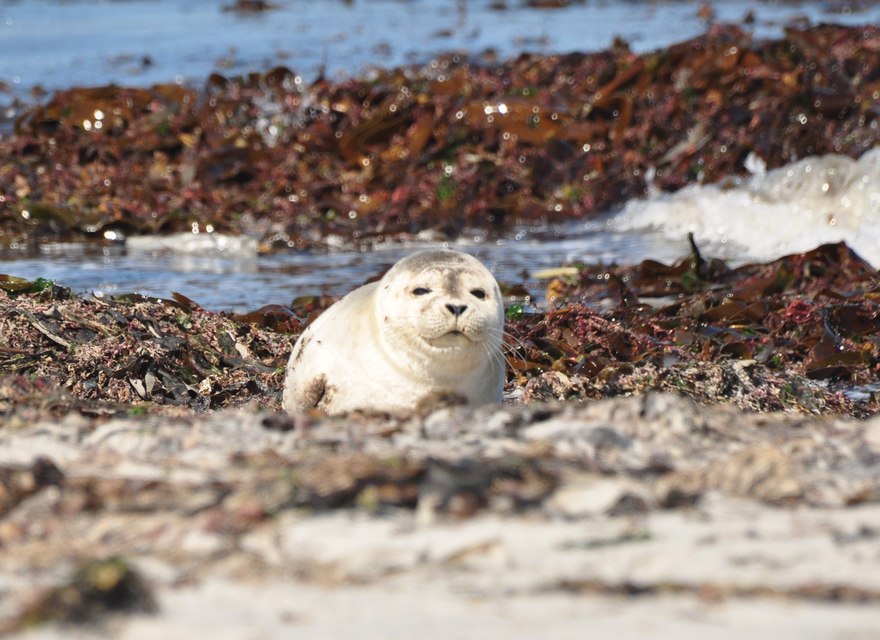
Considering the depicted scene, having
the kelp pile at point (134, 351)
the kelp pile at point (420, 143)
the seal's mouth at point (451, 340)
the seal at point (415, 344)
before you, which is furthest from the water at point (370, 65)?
the seal's mouth at point (451, 340)

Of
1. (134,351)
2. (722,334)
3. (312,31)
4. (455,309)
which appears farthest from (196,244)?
(312,31)

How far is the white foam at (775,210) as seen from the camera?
33.3ft

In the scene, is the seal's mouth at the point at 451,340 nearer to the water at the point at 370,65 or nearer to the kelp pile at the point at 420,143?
the water at the point at 370,65

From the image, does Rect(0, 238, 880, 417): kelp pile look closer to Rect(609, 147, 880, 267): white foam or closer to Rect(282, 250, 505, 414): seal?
Rect(282, 250, 505, 414): seal

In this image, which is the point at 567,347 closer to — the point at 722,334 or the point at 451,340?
the point at 722,334

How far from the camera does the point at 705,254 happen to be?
999 cm

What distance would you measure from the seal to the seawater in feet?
11.0

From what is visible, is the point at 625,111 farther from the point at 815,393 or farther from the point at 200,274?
the point at 815,393

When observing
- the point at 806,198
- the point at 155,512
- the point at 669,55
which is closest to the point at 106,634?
the point at 155,512

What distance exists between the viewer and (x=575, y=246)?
10.3 metres

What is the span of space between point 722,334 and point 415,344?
2.68 meters

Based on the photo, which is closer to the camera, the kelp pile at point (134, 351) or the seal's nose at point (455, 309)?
the seal's nose at point (455, 309)

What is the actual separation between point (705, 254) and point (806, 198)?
1.22 meters

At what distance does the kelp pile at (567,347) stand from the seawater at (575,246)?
1417 millimetres
